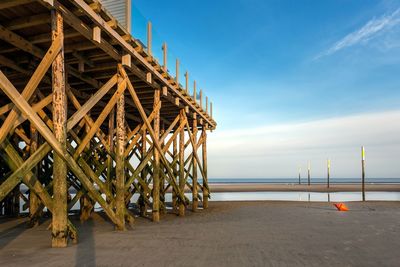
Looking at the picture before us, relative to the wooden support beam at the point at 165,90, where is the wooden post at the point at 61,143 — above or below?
below

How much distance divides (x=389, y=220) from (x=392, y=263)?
248 inches

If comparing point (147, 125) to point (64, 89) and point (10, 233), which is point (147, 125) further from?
point (10, 233)

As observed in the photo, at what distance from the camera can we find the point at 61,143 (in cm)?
546

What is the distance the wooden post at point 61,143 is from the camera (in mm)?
5493

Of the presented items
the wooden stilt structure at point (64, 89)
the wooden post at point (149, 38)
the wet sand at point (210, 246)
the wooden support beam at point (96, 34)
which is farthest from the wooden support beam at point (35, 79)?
the wooden post at point (149, 38)

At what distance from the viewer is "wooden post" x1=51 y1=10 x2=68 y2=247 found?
5.49 meters

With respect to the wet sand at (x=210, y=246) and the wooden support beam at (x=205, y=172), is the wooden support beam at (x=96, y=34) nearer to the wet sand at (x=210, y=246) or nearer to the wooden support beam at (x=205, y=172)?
the wet sand at (x=210, y=246)

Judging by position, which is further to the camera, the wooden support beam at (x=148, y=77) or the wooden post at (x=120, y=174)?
the wooden support beam at (x=148, y=77)

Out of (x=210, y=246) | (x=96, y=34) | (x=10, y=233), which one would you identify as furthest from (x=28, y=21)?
(x=210, y=246)

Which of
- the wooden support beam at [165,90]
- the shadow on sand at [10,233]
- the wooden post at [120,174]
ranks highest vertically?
the wooden support beam at [165,90]

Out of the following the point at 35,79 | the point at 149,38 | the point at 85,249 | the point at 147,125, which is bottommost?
the point at 85,249

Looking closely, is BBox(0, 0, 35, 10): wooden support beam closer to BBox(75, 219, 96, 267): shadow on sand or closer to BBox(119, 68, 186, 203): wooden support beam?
BBox(119, 68, 186, 203): wooden support beam

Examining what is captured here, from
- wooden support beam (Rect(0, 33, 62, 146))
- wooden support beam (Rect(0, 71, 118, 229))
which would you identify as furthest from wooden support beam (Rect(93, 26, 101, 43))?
wooden support beam (Rect(0, 71, 118, 229))

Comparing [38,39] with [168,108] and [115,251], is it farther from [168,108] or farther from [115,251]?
[168,108]
